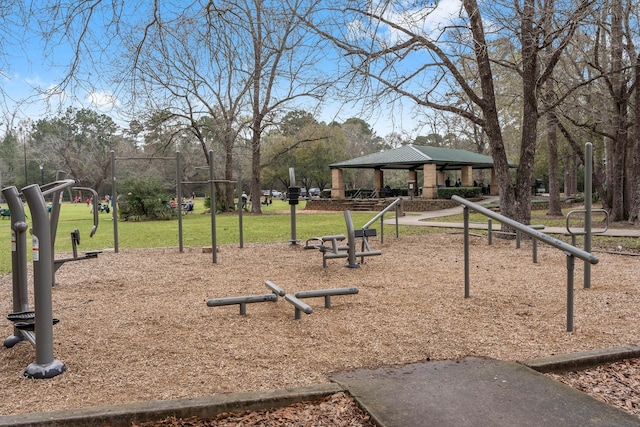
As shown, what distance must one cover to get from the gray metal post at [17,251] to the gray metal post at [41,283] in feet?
1.13

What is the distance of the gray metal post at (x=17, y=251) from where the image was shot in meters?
3.41

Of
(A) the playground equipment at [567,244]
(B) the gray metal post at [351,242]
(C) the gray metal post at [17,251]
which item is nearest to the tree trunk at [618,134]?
(A) the playground equipment at [567,244]

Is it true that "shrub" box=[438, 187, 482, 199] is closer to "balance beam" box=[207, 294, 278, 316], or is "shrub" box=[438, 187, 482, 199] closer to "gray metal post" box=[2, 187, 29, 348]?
"balance beam" box=[207, 294, 278, 316]

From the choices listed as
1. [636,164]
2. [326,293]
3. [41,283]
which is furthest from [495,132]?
[41,283]

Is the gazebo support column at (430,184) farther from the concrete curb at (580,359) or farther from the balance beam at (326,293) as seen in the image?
the concrete curb at (580,359)

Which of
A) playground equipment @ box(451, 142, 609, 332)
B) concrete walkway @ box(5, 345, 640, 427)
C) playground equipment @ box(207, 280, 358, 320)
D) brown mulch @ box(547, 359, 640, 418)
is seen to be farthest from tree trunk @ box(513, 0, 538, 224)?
concrete walkway @ box(5, 345, 640, 427)

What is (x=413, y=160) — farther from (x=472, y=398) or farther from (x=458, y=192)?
(x=472, y=398)

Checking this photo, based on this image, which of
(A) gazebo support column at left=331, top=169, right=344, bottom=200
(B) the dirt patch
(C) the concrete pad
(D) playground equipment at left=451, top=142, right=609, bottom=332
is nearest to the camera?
(C) the concrete pad

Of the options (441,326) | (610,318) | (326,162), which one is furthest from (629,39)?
(326,162)

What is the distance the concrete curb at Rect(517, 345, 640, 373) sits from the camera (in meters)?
3.24

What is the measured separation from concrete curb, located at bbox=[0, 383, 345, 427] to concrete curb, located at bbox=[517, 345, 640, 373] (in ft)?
4.40

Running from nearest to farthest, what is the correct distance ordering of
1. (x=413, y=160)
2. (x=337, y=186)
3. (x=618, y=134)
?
(x=618, y=134)
(x=413, y=160)
(x=337, y=186)

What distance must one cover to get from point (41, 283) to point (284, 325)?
1.92 metres

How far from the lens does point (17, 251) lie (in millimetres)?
3578
